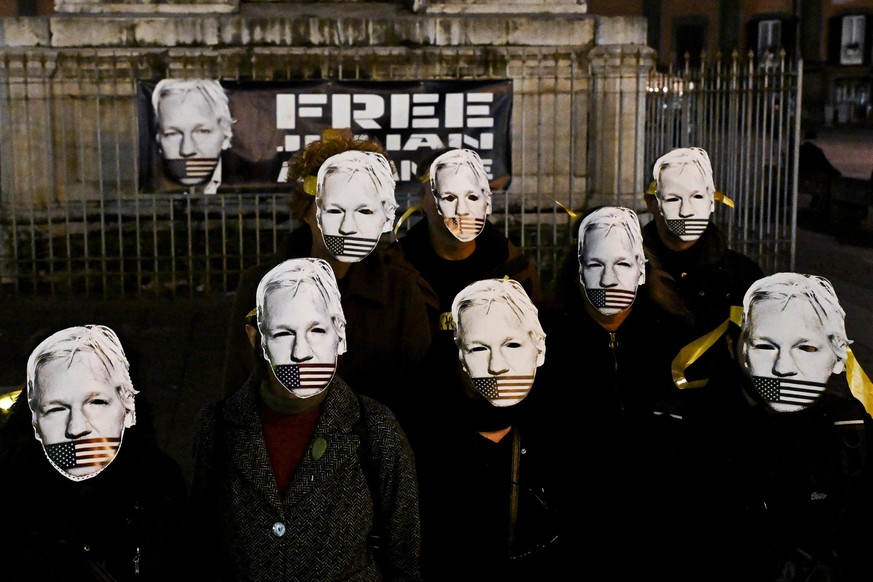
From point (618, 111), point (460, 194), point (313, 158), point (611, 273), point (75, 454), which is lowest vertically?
point (75, 454)

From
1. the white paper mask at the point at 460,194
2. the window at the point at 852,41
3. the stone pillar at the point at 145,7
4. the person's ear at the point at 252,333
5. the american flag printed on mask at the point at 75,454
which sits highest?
the window at the point at 852,41

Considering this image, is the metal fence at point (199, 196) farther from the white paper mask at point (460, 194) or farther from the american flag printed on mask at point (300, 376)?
the american flag printed on mask at point (300, 376)

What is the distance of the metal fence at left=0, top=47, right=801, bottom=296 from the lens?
10.6 metres

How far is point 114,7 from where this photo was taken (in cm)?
1124

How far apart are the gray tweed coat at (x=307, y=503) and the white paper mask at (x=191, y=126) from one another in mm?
6718

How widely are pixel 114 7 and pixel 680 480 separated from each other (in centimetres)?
871

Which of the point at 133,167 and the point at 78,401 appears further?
the point at 133,167

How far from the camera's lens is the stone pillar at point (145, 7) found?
1121cm

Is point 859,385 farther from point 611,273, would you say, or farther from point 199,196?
point 199,196

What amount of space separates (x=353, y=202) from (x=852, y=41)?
44556 millimetres

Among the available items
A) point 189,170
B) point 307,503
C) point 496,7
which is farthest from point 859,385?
point 496,7

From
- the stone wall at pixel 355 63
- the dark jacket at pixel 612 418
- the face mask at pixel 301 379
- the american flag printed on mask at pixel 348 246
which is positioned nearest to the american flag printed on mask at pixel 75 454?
the face mask at pixel 301 379

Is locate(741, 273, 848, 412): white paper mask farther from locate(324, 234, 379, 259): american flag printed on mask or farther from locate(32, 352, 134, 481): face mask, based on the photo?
locate(32, 352, 134, 481): face mask

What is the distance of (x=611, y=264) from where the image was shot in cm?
457
